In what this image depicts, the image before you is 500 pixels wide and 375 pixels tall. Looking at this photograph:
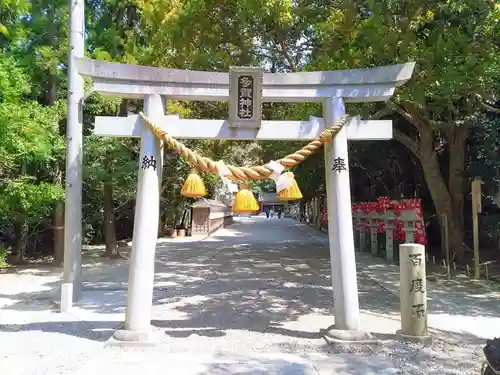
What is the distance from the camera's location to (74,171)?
948 cm

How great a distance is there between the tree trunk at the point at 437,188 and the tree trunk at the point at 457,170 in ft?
1.01

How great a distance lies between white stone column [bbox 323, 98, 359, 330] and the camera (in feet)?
21.6

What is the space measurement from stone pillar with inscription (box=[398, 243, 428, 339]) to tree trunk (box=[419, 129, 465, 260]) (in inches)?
303

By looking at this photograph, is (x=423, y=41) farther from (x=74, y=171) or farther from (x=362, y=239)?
(x=362, y=239)

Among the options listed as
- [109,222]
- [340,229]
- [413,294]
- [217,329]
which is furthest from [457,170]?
[109,222]

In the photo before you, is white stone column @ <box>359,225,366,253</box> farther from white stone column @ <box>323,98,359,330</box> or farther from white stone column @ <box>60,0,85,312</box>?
white stone column @ <box>323,98,359,330</box>

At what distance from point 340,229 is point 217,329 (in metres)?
2.54

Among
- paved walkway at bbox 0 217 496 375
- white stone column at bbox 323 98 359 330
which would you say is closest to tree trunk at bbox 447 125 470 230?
paved walkway at bbox 0 217 496 375

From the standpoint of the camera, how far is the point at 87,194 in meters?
18.4

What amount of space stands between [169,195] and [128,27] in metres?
11.3

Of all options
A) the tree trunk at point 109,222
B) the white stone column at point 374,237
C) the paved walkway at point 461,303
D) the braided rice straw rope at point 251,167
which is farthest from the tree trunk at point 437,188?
the tree trunk at point 109,222

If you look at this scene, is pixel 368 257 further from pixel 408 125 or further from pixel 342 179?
pixel 342 179

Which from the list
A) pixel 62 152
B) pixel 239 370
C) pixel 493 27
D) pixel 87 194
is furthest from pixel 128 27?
pixel 239 370

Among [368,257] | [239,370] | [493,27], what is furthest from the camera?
[368,257]
